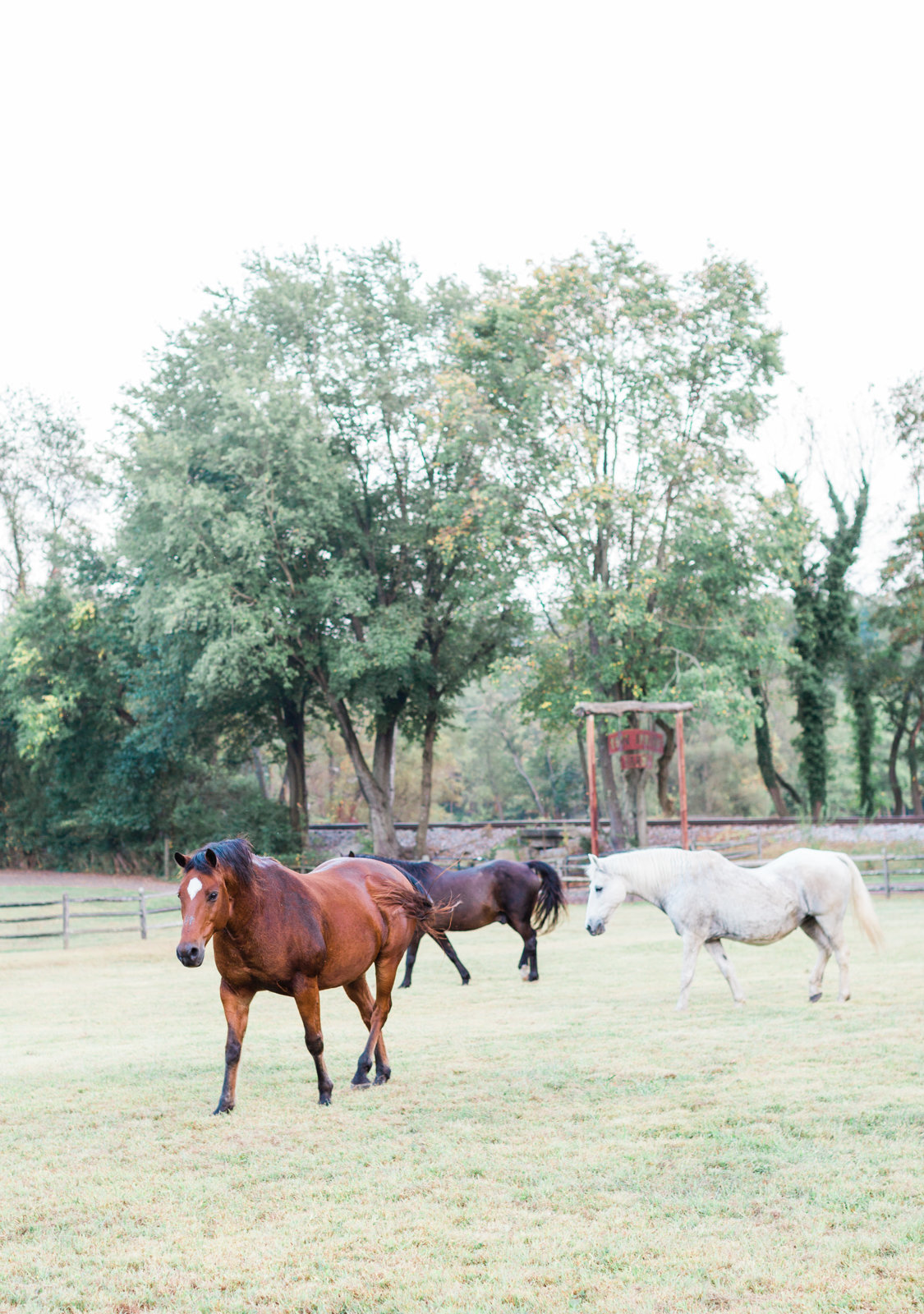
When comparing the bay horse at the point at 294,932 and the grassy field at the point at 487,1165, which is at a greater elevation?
the bay horse at the point at 294,932

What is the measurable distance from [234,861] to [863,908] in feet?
19.5

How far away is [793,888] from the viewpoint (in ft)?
31.7

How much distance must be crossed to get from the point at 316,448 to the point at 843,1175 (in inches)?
967

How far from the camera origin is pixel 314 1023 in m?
6.50

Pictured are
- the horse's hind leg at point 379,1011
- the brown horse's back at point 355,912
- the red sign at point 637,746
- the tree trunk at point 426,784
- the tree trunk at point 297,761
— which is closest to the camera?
the brown horse's back at point 355,912

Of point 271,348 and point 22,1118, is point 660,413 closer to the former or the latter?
point 271,348

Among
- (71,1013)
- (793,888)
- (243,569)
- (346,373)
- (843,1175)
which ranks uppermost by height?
(346,373)

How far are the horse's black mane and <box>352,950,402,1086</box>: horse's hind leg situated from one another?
133 centimetres

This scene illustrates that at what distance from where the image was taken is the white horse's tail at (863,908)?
956cm

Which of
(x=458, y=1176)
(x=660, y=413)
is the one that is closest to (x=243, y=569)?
(x=660, y=413)

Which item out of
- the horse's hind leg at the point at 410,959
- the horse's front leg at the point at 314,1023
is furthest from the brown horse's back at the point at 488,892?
the horse's front leg at the point at 314,1023

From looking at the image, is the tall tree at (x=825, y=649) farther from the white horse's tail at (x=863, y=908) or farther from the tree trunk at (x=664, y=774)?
the white horse's tail at (x=863, y=908)

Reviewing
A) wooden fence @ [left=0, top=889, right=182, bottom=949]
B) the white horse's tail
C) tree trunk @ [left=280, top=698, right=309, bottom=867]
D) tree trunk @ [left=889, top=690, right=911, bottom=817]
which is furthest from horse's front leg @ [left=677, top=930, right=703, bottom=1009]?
tree trunk @ [left=889, top=690, right=911, bottom=817]

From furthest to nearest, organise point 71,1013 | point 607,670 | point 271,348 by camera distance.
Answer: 1. point 271,348
2. point 607,670
3. point 71,1013
